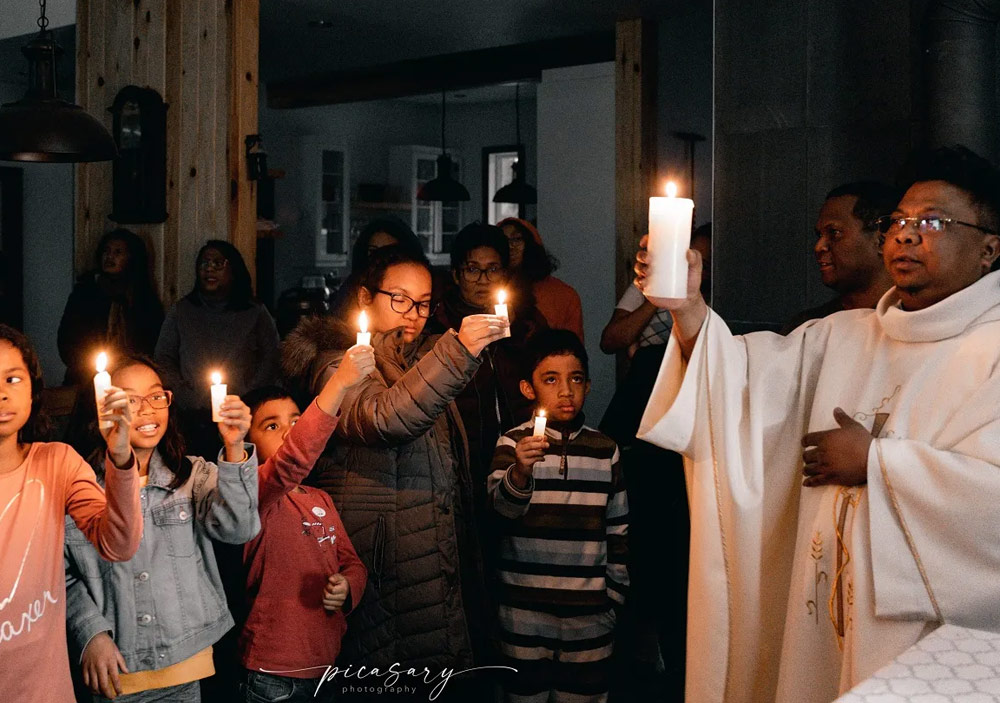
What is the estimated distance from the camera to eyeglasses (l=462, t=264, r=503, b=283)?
10.2ft

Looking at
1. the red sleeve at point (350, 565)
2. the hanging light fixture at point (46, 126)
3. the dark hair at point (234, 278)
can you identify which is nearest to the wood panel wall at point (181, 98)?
the dark hair at point (234, 278)

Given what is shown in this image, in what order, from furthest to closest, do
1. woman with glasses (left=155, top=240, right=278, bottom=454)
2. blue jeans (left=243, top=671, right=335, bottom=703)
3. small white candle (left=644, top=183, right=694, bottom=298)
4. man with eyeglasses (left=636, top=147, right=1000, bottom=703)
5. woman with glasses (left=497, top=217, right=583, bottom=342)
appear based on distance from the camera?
woman with glasses (left=155, top=240, right=278, bottom=454) < woman with glasses (left=497, top=217, right=583, bottom=342) < blue jeans (left=243, top=671, right=335, bottom=703) < man with eyeglasses (left=636, top=147, right=1000, bottom=703) < small white candle (left=644, top=183, right=694, bottom=298)

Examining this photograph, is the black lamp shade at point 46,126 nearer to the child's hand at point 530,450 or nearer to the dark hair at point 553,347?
the dark hair at point 553,347

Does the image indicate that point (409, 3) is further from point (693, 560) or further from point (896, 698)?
point (896, 698)

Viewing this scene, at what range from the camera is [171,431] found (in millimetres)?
2379

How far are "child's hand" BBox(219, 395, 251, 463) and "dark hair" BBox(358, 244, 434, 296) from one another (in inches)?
23.9

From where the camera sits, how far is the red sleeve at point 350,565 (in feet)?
8.08

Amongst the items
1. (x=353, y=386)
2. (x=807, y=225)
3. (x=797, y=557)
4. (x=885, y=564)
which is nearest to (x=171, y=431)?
(x=353, y=386)

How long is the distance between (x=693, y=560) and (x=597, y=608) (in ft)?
2.48

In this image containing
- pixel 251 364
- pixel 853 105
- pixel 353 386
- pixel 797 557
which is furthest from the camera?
pixel 251 364

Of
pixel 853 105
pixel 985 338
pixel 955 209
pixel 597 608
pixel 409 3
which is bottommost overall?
pixel 597 608

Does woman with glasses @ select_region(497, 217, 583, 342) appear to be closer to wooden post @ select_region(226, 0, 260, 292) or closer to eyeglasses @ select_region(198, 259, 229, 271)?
eyeglasses @ select_region(198, 259, 229, 271)

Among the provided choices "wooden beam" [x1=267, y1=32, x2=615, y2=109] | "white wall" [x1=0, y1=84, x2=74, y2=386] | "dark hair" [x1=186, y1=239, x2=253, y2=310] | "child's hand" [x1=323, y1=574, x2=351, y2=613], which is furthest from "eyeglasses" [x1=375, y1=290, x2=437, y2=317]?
"white wall" [x1=0, y1=84, x2=74, y2=386]

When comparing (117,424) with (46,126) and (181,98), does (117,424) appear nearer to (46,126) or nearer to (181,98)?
(46,126)
